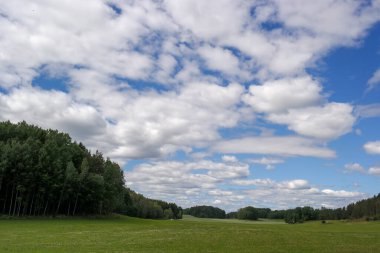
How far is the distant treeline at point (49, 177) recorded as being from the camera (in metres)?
80.4

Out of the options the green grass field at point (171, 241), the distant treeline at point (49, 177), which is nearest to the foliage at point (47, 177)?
the distant treeline at point (49, 177)

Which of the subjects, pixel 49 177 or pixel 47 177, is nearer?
pixel 47 177

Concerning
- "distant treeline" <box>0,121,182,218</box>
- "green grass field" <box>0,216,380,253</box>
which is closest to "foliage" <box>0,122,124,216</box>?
"distant treeline" <box>0,121,182,218</box>

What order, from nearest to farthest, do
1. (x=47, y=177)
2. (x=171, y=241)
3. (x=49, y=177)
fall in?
(x=171, y=241), (x=47, y=177), (x=49, y=177)

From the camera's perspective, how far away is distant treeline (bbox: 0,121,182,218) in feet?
264

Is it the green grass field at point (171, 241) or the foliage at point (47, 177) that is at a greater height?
the foliage at point (47, 177)

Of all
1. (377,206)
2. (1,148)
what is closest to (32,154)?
(1,148)

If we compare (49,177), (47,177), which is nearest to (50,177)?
(49,177)

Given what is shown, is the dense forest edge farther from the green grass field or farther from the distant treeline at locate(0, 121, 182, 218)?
the green grass field

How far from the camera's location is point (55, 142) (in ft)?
296

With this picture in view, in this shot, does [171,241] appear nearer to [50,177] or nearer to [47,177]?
[47,177]

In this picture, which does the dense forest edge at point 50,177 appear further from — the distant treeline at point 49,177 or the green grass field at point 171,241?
the green grass field at point 171,241

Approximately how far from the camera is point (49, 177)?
83.2 m

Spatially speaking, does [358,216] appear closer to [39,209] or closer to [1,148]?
[39,209]
